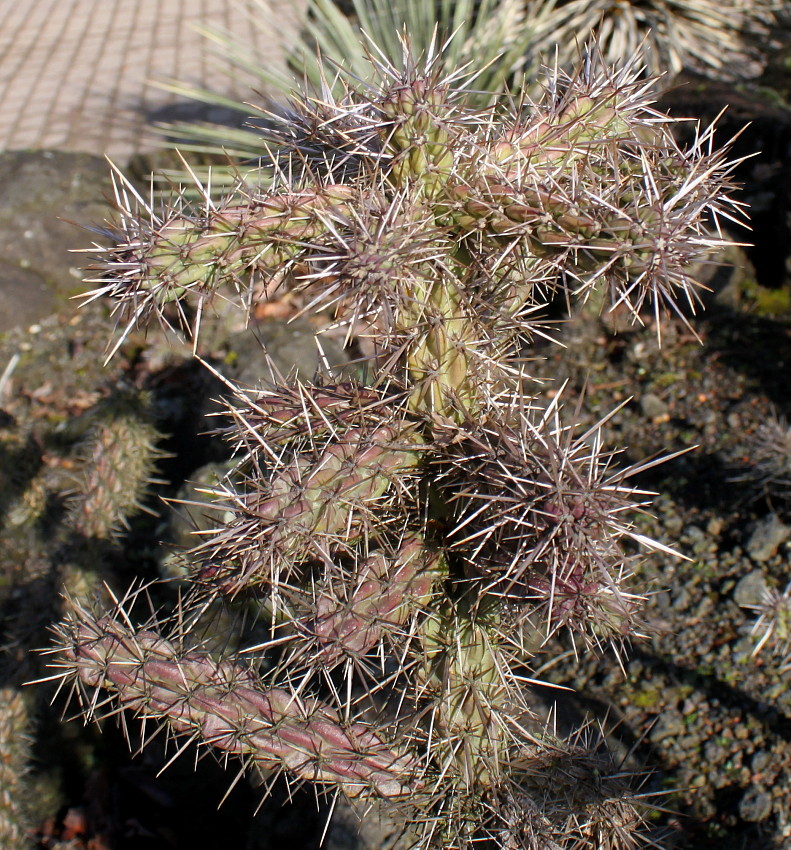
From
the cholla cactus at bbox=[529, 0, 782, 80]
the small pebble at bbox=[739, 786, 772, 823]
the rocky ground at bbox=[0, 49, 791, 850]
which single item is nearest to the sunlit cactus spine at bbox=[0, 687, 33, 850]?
the rocky ground at bbox=[0, 49, 791, 850]

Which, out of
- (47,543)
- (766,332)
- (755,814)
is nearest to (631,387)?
(766,332)

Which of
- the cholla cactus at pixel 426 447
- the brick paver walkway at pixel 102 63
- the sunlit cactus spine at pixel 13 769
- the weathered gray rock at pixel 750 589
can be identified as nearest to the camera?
the cholla cactus at pixel 426 447

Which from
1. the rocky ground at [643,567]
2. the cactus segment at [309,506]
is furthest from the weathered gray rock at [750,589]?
the cactus segment at [309,506]

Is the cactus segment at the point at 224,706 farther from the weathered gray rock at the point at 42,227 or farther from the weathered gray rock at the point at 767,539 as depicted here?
the weathered gray rock at the point at 42,227

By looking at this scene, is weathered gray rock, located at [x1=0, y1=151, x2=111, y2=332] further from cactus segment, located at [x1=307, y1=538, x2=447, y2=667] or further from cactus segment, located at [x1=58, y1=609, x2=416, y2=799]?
cactus segment, located at [x1=307, y1=538, x2=447, y2=667]

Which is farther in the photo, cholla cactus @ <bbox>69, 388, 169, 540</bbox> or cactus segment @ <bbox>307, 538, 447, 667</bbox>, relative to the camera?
cholla cactus @ <bbox>69, 388, 169, 540</bbox>

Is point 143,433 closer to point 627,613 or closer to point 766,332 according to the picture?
point 627,613
